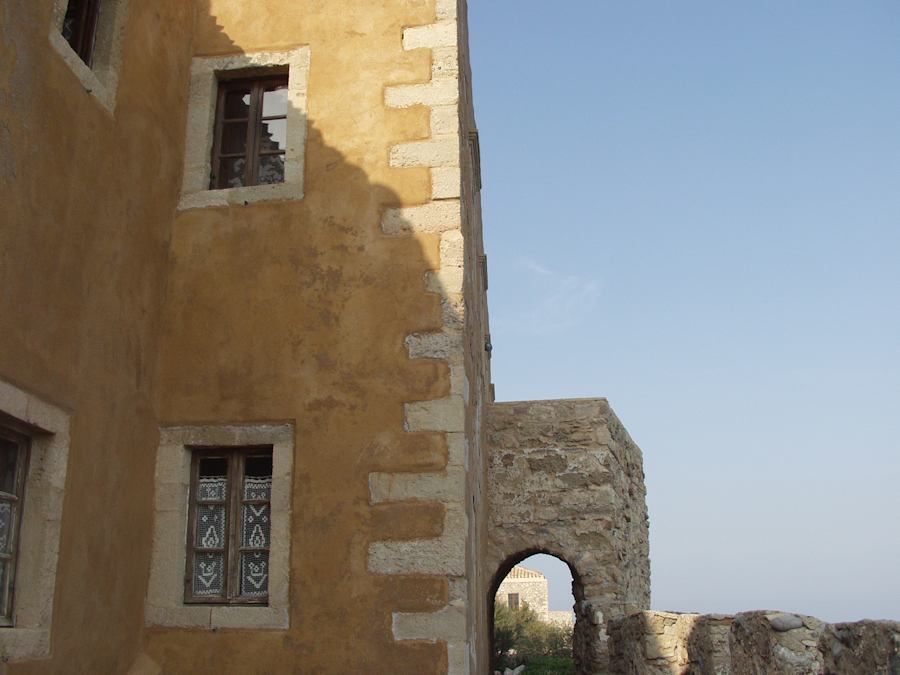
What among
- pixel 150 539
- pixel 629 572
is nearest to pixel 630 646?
pixel 629 572

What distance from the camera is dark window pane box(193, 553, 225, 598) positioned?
5.29m

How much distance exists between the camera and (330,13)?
620 cm

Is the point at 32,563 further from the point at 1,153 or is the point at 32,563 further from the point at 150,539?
the point at 1,153

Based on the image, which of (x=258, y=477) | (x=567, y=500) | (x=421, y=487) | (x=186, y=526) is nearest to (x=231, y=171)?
(x=258, y=477)

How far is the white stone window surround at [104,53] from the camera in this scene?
186 inches

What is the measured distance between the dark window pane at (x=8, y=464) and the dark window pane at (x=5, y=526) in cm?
8

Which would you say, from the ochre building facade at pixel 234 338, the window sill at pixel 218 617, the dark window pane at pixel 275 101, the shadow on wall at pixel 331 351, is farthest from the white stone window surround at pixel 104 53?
the window sill at pixel 218 617

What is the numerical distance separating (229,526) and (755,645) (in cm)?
296

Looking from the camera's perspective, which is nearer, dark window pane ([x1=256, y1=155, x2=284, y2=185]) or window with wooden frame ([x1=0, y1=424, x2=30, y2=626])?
window with wooden frame ([x1=0, y1=424, x2=30, y2=626])

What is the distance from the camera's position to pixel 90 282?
477 cm

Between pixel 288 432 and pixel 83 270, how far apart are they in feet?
4.90

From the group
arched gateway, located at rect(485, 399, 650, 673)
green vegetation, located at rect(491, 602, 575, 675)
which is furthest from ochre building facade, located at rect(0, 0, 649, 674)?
green vegetation, located at rect(491, 602, 575, 675)

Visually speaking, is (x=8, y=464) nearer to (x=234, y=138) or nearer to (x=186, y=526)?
(x=186, y=526)

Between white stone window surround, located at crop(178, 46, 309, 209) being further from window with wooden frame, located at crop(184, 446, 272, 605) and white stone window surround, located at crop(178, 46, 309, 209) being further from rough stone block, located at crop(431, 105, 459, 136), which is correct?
window with wooden frame, located at crop(184, 446, 272, 605)
